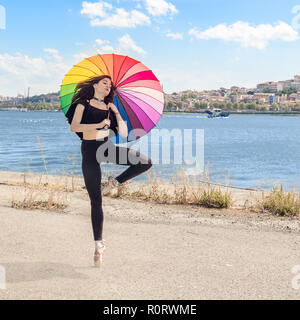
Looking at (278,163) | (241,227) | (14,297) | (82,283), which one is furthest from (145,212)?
(278,163)

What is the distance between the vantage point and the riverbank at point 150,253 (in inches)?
155

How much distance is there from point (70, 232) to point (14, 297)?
2.35 meters

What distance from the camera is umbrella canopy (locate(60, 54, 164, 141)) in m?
4.87

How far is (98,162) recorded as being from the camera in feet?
14.6

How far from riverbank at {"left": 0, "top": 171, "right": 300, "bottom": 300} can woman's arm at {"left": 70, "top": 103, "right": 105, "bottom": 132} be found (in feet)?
4.84

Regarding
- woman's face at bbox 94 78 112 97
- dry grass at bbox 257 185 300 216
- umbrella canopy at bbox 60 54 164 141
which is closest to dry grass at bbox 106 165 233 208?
dry grass at bbox 257 185 300 216

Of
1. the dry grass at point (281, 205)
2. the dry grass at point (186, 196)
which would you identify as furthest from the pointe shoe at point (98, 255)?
the dry grass at point (281, 205)

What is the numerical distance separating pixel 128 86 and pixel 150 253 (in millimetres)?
2019

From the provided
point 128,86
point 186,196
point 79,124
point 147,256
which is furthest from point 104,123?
point 186,196

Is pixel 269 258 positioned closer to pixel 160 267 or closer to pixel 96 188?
pixel 160 267

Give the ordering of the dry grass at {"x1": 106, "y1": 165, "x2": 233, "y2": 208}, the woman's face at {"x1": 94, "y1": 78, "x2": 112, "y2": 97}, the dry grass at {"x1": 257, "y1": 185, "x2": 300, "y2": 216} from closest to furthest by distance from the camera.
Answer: the woman's face at {"x1": 94, "y1": 78, "x2": 112, "y2": 97}
the dry grass at {"x1": 257, "y1": 185, "x2": 300, "y2": 216}
the dry grass at {"x1": 106, "y1": 165, "x2": 233, "y2": 208}

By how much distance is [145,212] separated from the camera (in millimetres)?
7504

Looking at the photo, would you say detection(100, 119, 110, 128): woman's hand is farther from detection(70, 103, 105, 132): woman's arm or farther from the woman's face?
the woman's face

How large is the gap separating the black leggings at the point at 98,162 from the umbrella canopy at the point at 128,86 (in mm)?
568
